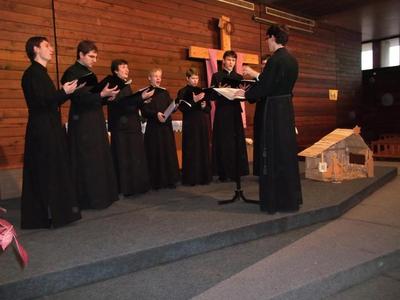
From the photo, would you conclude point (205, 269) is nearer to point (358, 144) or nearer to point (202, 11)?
point (358, 144)

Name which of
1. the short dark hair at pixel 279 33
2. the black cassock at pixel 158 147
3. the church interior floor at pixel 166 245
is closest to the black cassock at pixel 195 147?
the black cassock at pixel 158 147

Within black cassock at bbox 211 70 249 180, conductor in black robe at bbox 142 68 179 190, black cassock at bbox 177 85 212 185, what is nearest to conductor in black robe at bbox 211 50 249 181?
black cassock at bbox 211 70 249 180

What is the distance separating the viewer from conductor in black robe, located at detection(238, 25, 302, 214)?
11.5 feet

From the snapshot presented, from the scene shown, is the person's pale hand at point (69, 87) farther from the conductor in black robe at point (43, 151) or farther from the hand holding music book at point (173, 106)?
the hand holding music book at point (173, 106)

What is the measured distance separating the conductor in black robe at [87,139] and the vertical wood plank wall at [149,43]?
55.2 inches

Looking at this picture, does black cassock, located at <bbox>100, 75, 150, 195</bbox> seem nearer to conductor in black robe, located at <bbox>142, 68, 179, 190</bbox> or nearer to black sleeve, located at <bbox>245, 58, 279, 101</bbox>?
conductor in black robe, located at <bbox>142, 68, 179, 190</bbox>

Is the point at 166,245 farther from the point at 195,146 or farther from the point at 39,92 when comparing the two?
the point at 195,146

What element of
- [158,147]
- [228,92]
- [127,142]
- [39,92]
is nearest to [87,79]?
[39,92]

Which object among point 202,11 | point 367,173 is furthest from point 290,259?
point 202,11

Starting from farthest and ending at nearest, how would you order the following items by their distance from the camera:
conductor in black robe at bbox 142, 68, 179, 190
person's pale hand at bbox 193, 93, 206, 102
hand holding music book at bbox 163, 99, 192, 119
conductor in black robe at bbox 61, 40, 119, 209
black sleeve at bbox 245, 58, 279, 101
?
conductor in black robe at bbox 142, 68, 179, 190
person's pale hand at bbox 193, 93, 206, 102
hand holding music book at bbox 163, 99, 192, 119
conductor in black robe at bbox 61, 40, 119, 209
black sleeve at bbox 245, 58, 279, 101

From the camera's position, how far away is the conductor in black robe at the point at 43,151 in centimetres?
323

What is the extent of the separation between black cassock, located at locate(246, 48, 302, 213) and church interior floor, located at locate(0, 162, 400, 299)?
201mm

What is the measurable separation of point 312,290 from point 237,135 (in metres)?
1.79

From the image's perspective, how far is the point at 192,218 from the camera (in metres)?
3.54
